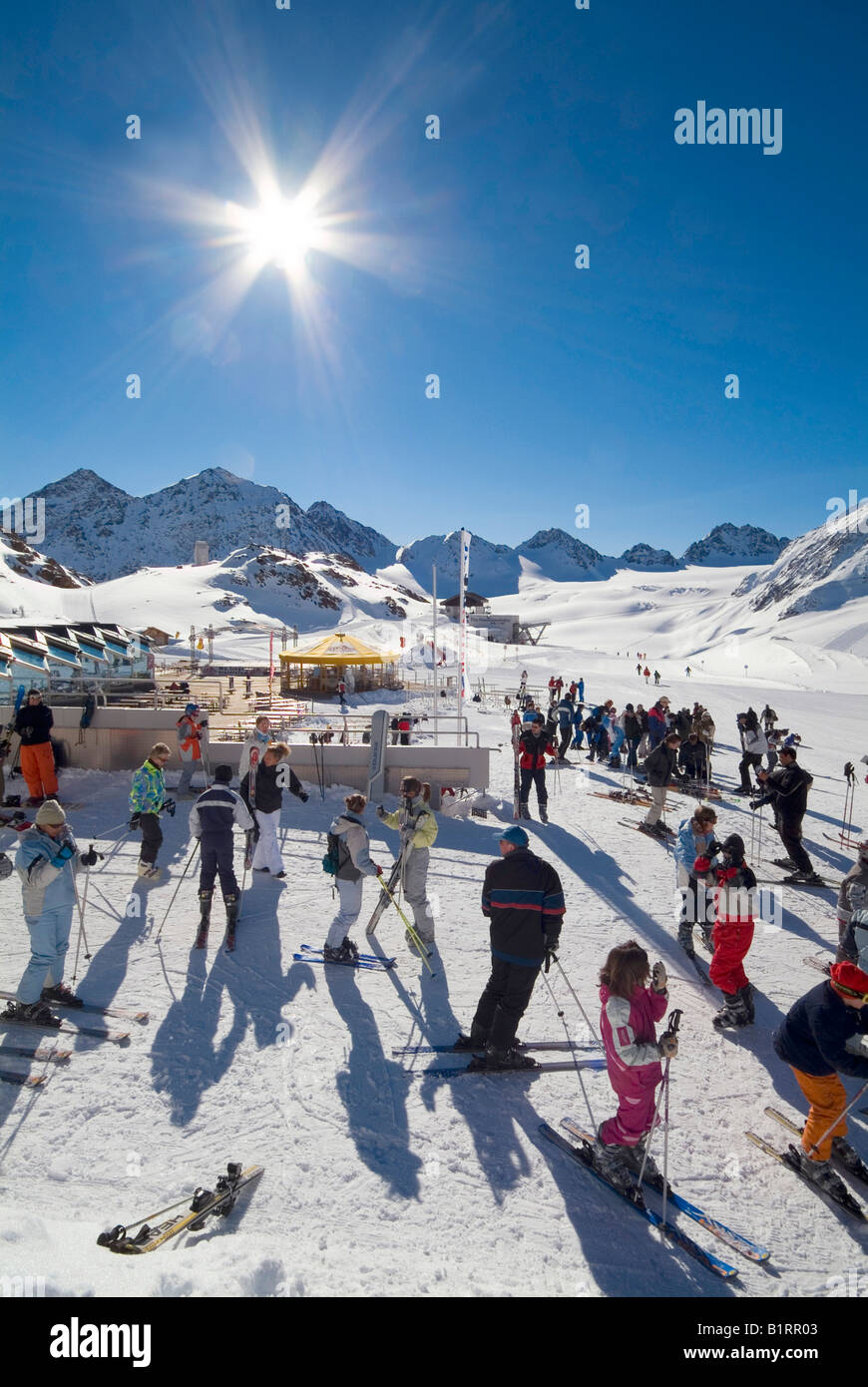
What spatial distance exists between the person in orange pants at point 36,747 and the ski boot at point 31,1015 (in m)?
6.16

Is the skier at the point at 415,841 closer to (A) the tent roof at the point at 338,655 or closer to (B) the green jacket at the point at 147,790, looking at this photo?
(B) the green jacket at the point at 147,790

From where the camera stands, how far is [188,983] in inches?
235

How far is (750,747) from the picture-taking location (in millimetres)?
13875

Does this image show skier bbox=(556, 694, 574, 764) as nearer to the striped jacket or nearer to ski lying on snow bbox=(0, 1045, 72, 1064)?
the striped jacket

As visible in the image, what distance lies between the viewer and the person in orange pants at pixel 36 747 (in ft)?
33.7

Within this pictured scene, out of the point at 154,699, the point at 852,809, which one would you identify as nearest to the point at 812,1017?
the point at 852,809

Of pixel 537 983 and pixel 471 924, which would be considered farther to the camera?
pixel 471 924

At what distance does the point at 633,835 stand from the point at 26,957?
28.8ft

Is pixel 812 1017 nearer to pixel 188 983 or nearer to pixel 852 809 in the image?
pixel 188 983

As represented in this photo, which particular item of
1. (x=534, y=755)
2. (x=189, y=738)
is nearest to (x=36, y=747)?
(x=189, y=738)

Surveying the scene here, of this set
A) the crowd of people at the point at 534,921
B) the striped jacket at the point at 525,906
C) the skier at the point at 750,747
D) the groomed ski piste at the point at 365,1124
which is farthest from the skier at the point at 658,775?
the striped jacket at the point at 525,906

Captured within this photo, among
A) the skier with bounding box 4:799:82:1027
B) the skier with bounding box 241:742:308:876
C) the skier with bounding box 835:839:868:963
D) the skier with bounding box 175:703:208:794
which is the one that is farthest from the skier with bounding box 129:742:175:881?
the skier with bounding box 835:839:868:963

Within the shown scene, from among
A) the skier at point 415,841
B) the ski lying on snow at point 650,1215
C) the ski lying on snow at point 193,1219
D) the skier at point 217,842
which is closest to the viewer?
the ski lying on snow at point 193,1219

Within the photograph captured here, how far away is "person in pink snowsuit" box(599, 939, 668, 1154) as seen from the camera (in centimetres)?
371
